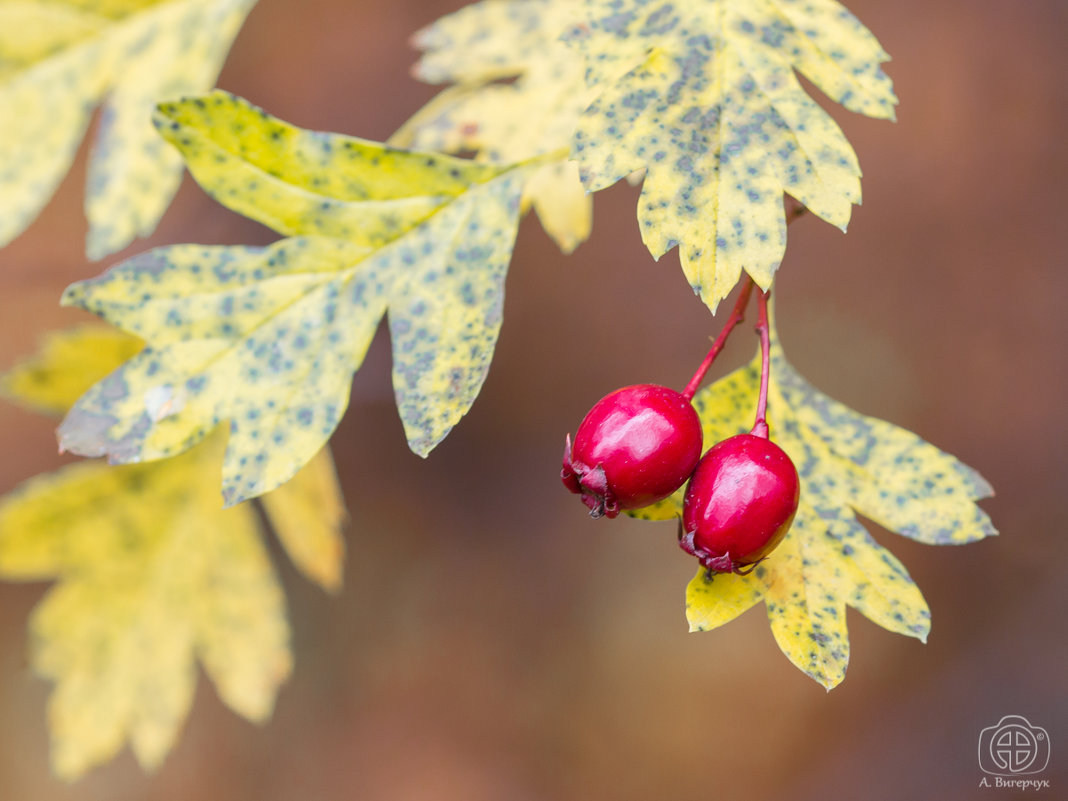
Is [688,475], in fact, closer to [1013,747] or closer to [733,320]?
[733,320]

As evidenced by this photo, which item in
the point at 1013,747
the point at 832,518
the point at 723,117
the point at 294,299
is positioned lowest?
the point at 1013,747

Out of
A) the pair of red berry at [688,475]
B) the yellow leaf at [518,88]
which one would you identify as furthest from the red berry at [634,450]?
the yellow leaf at [518,88]

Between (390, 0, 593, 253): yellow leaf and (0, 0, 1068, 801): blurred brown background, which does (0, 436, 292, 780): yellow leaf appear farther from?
(0, 0, 1068, 801): blurred brown background

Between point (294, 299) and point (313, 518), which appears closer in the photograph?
point (294, 299)

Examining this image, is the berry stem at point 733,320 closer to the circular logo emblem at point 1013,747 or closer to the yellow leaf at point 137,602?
the yellow leaf at point 137,602

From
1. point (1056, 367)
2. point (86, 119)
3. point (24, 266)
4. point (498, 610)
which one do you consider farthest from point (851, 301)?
point (24, 266)

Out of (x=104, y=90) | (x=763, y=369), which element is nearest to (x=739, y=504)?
(x=763, y=369)
